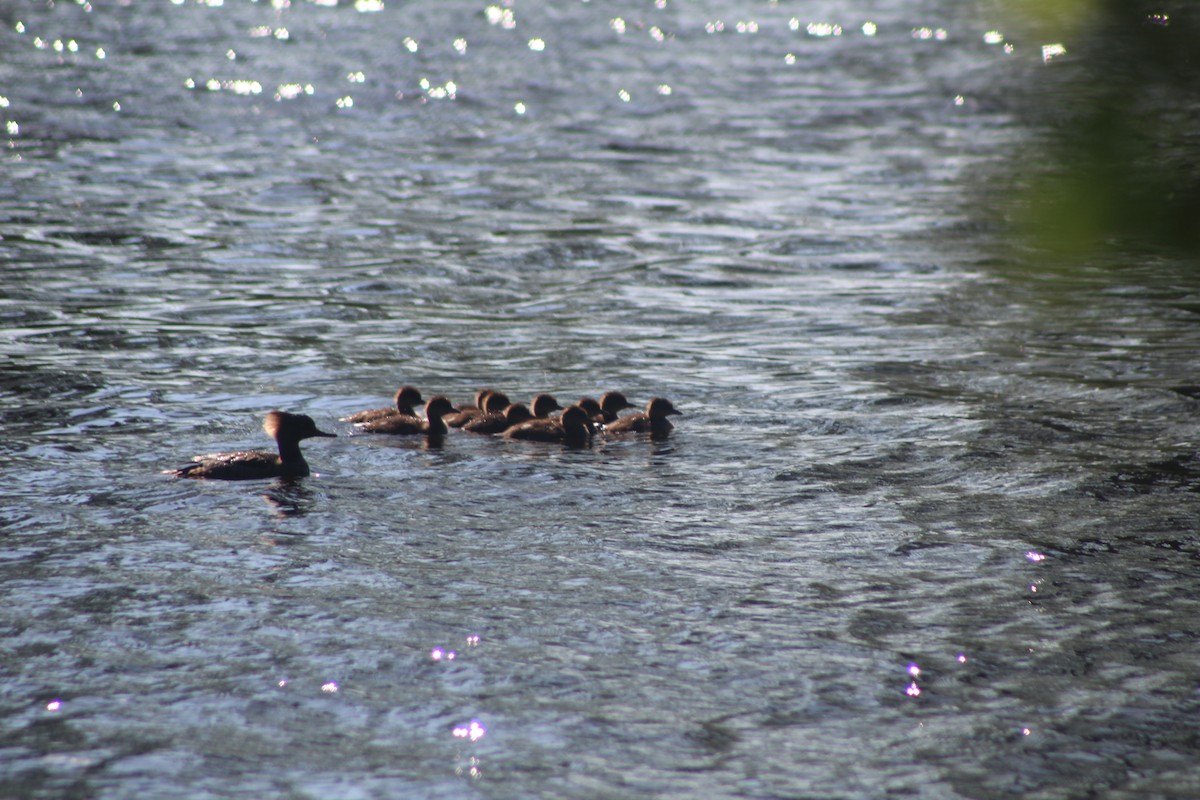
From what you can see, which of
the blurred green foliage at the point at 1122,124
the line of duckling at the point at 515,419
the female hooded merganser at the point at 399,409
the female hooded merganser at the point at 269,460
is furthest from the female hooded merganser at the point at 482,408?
the blurred green foliage at the point at 1122,124

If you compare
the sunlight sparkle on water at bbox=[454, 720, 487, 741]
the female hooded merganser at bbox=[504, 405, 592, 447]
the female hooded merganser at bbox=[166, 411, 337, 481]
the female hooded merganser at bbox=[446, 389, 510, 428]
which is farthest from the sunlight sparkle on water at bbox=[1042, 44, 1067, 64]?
the sunlight sparkle on water at bbox=[454, 720, 487, 741]

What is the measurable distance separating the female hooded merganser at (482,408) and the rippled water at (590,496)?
425 mm

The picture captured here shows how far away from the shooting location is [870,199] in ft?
72.8

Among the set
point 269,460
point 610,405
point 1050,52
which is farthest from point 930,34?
point 269,460

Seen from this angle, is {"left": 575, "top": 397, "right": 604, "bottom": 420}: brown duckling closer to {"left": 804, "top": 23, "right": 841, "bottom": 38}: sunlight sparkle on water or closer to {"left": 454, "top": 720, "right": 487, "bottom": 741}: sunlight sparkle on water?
{"left": 454, "top": 720, "right": 487, "bottom": 741}: sunlight sparkle on water

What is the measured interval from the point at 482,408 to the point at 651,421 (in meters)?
1.35

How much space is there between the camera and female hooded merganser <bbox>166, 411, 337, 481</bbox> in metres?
10.1

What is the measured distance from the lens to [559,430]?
11.3 m

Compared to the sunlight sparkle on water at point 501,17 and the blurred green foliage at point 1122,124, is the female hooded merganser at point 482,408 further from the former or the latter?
the sunlight sparkle on water at point 501,17

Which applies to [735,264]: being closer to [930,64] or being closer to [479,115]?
[479,115]

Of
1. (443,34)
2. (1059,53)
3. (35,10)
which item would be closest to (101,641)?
(1059,53)

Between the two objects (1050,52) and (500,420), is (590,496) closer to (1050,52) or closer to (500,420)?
(500,420)

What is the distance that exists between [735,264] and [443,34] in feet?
85.9

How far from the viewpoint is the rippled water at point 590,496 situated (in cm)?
669
